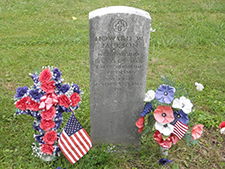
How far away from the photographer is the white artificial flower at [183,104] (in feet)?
9.89

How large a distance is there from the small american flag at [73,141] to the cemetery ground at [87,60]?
0.20m

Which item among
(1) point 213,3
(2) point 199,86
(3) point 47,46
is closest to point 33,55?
(3) point 47,46

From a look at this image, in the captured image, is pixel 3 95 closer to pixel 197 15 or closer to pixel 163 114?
pixel 163 114

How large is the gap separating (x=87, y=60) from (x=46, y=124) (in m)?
2.88

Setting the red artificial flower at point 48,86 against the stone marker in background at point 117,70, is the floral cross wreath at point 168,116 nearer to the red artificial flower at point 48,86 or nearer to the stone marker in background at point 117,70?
the stone marker in background at point 117,70

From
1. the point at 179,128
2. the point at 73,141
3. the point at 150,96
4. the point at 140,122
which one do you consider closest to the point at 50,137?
the point at 73,141

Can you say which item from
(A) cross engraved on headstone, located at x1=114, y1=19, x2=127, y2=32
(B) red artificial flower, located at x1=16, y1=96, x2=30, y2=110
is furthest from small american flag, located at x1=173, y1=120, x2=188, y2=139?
(B) red artificial flower, located at x1=16, y1=96, x2=30, y2=110

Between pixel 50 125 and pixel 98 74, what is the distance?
82 cm

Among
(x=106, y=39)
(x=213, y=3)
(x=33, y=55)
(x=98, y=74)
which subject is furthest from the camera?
(x=213, y=3)

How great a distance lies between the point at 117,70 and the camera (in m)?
3.10

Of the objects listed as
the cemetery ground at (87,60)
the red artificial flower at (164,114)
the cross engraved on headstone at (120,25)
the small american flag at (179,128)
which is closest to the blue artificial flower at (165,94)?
the red artificial flower at (164,114)

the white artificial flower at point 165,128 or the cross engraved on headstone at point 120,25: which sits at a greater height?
the cross engraved on headstone at point 120,25

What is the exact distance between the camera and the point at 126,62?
3.05m

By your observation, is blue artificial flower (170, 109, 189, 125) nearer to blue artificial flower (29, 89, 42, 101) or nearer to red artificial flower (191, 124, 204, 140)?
red artificial flower (191, 124, 204, 140)
